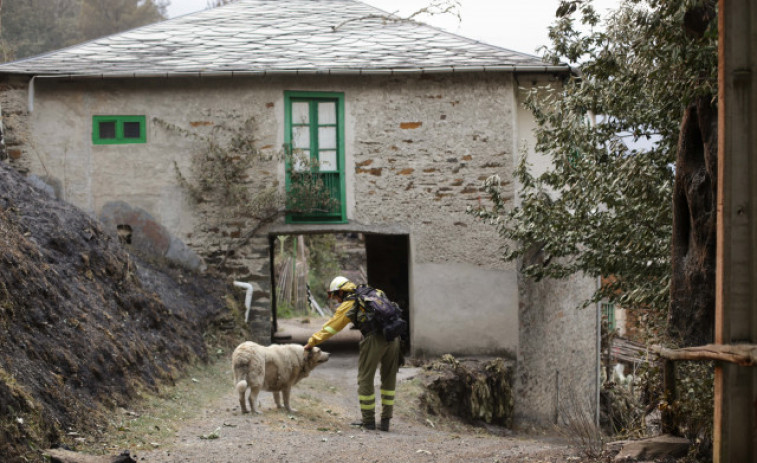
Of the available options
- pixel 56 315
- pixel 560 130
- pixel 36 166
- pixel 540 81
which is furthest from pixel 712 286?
pixel 36 166

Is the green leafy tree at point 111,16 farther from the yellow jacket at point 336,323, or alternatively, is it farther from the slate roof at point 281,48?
the yellow jacket at point 336,323

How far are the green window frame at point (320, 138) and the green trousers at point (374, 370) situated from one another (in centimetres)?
490

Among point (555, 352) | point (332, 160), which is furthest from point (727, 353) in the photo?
point (555, 352)

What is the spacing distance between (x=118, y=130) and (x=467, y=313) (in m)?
6.75

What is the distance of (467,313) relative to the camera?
14.3 m

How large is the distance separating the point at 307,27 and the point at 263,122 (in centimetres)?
327

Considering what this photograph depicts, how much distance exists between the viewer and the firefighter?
9516 mm

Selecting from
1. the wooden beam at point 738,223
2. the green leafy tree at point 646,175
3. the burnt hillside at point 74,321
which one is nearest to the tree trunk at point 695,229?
the green leafy tree at point 646,175

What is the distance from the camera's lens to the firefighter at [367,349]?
31.2 ft

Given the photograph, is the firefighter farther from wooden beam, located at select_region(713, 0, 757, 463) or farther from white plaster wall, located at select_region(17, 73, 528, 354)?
wooden beam, located at select_region(713, 0, 757, 463)

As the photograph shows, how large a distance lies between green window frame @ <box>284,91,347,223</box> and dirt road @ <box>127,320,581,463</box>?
3.67 metres

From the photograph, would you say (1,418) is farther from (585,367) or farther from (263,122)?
(585,367)

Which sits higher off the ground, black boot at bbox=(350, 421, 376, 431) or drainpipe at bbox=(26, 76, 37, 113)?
drainpipe at bbox=(26, 76, 37, 113)

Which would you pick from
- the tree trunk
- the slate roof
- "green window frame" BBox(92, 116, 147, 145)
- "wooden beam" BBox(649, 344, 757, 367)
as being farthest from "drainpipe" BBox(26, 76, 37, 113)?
"wooden beam" BBox(649, 344, 757, 367)
